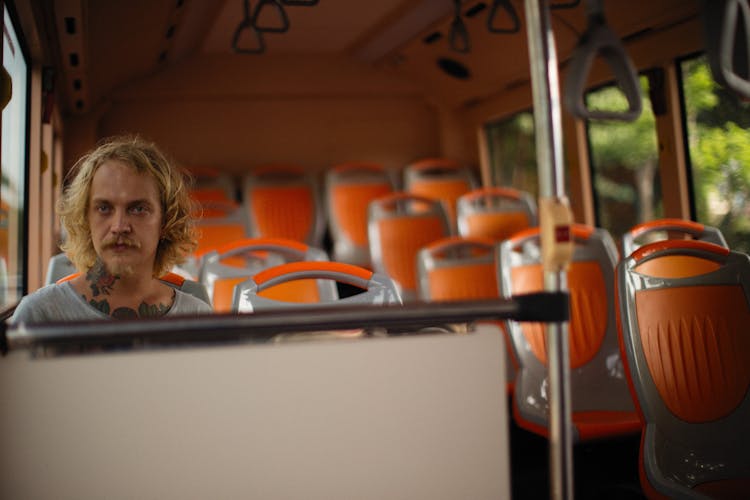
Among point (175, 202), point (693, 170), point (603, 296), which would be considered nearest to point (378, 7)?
point (693, 170)

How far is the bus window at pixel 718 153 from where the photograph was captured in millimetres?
4066

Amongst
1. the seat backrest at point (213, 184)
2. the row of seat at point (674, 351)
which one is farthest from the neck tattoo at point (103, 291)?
the seat backrest at point (213, 184)

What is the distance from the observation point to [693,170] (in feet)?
14.8

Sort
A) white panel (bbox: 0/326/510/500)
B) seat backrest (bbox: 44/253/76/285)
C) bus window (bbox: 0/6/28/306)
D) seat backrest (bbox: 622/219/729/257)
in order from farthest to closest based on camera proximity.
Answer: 1. seat backrest (bbox: 622/219/729/257)
2. bus window (bbox: 0/6/28/306)
3. seat backrest (bbox: 44/253/76/285)
4. white panel (bbox: 0/326/510/500)

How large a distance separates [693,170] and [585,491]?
97.8 inches

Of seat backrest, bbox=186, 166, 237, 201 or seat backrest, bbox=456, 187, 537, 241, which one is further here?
seat backrest, bbox=186, 166, 237, 201

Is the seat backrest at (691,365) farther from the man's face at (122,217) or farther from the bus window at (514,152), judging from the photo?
the bus window at (514,152)

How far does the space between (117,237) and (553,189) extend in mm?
990

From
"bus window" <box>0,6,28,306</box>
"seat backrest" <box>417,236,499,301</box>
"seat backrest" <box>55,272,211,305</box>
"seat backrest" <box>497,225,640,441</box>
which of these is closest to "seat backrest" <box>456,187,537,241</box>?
"seat backrest" <box>417,236,499,301</box>

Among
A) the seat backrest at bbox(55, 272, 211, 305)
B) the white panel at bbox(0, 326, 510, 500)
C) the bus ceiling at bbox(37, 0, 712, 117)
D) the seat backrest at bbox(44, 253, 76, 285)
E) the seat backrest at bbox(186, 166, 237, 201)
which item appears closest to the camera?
the white panel at bbox(0, 326, 510, 500)

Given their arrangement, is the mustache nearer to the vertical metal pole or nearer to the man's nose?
the man's nose

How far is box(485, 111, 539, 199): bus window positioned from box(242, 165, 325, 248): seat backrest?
193 cm

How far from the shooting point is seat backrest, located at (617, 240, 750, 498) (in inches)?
82.9

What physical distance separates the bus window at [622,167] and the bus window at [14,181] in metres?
3.66
